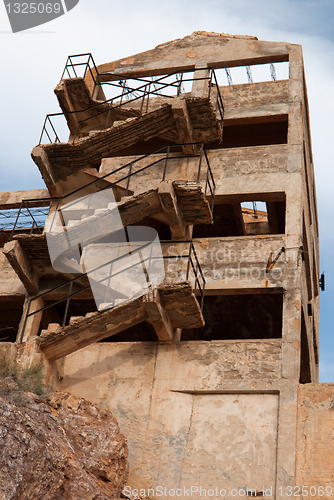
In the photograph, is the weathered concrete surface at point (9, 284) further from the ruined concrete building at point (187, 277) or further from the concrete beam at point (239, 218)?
the concrete beam at point (239, 218)

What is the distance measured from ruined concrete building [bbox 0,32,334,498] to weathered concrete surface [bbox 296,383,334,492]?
0.03 meters

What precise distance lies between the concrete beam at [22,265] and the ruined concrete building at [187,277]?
0.06 metres

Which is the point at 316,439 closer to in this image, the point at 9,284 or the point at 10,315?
the point at 9,284

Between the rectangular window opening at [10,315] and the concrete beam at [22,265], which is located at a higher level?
the rectangular window opening at [10,315]

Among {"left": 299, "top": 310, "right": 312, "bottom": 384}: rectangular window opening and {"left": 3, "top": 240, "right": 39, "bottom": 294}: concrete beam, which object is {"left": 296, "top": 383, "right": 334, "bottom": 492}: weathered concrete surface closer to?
{"left": 299, "top": 310, "right": 312, "bottom": 384}: rectangular window opening

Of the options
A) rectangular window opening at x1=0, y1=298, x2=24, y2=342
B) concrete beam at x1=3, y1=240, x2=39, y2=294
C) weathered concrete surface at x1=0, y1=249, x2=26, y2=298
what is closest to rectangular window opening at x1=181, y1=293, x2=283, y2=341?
rectangular window opening at x1=0, y1=298, x2=24, y2=342

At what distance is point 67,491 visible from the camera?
12242mm

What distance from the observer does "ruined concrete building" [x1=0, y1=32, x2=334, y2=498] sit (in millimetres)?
14594

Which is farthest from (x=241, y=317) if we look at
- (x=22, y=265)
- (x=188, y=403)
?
(x=22, y=265)

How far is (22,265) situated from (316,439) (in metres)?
8.65

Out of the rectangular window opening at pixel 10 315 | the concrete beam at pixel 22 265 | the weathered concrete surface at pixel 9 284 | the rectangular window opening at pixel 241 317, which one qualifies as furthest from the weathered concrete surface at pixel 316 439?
the rectangular window opening at pixel 10 315

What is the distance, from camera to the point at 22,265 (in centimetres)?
1753

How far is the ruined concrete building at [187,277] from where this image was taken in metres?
14.6

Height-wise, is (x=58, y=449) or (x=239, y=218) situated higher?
(x=239, y=218)
